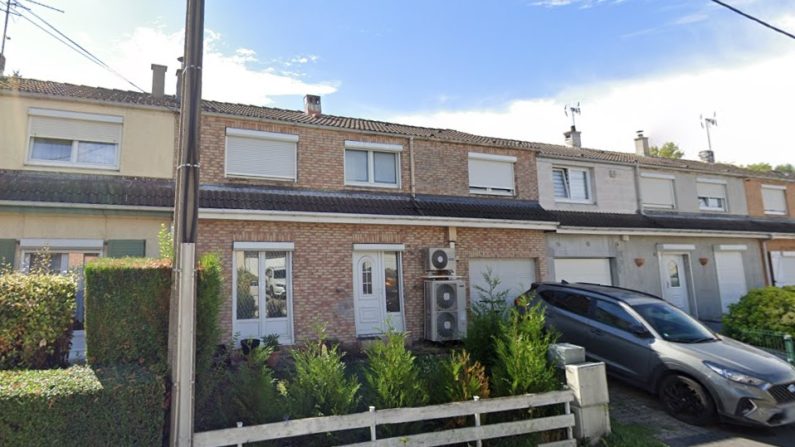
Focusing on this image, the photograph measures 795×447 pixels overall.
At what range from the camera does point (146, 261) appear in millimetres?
5234

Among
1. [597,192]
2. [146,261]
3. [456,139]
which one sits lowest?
[146,261]

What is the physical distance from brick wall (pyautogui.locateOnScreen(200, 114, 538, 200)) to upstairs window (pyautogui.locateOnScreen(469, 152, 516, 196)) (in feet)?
0.61

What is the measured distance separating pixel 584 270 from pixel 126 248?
39.9 ft

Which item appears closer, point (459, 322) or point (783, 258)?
point (459, 322)

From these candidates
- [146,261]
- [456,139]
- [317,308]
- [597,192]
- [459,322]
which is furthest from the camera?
[597,192]

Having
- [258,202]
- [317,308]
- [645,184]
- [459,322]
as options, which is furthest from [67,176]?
[645,184]

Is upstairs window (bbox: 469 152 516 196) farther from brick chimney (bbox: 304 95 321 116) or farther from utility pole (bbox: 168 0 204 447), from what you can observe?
utility pole (bbox: 168 0 204 447)

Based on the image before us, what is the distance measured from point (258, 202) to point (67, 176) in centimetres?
389

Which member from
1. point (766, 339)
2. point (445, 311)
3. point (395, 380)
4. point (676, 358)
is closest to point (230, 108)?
point (445, 311)

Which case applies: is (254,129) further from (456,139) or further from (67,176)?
(456,139)

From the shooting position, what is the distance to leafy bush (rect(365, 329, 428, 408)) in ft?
17.4

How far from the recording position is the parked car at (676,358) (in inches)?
242

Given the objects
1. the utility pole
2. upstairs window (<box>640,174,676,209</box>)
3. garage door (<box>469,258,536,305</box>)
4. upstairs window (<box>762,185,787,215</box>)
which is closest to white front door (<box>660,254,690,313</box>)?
upstairs window (<box>640,174,676,209</box>)

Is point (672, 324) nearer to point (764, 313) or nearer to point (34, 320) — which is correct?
point (764, 313)
